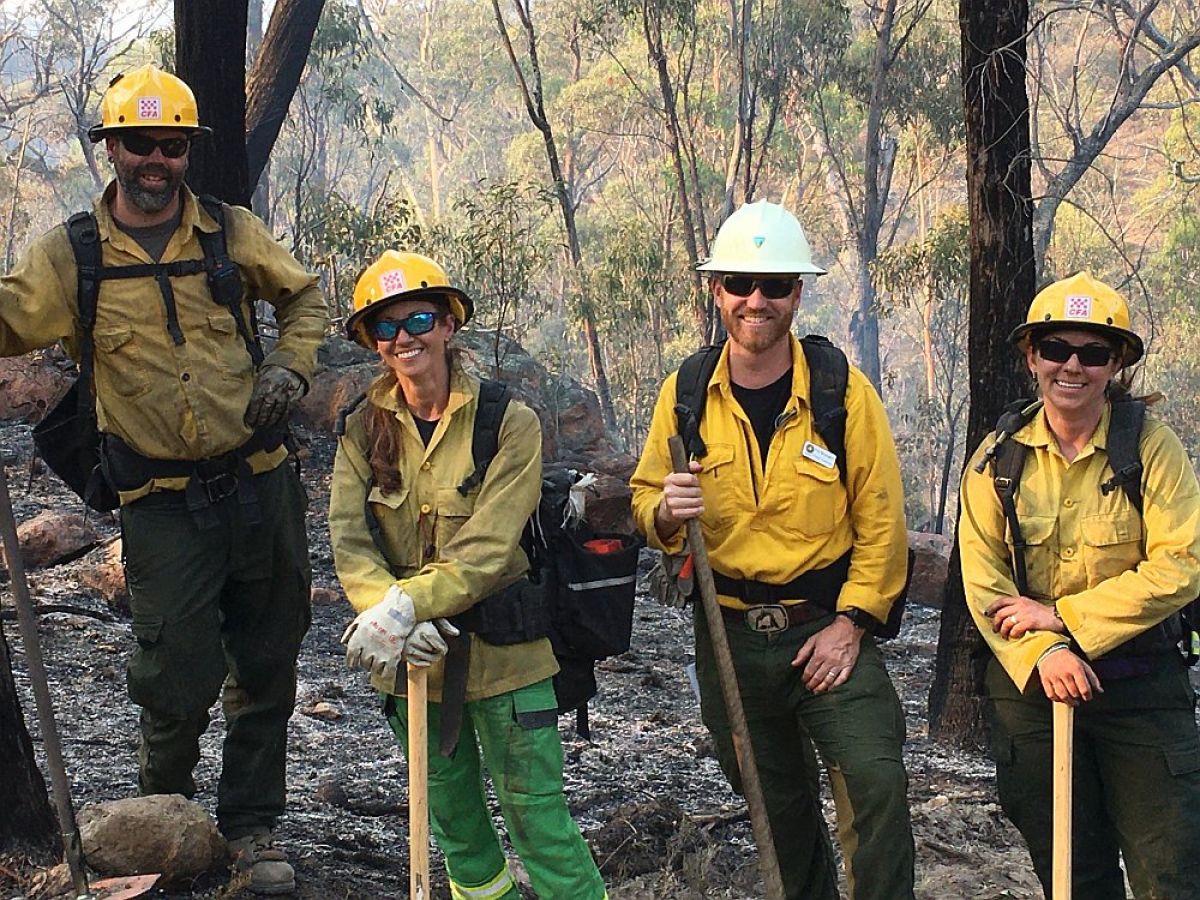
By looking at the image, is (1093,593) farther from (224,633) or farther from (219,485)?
(224,633)

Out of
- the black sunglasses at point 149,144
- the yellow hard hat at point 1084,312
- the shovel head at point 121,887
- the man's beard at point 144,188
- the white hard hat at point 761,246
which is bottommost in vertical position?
the shovel head at point 121,887

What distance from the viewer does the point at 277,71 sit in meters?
8.90

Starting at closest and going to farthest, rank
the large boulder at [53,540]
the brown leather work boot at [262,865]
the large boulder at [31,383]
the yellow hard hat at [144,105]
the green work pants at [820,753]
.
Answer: the green work pants at [820,753] → the yellow hard hat at [144,105] → the brown leather work boot at [262,865] → the large boulder at [53,540] → the large boulder at [31,383]

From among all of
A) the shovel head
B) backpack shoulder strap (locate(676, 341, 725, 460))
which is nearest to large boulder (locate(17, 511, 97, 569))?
the shovel head

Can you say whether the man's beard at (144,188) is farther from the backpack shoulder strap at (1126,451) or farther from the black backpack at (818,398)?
the backpack shoulder strap at (1126,451)

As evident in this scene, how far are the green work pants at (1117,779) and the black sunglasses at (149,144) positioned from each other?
8.60ft

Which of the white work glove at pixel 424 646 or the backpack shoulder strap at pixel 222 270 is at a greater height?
the backpack shoulder strap at pixel 222 270

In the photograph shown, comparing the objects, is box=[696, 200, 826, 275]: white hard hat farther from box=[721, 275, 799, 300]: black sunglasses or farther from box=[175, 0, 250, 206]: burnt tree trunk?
box=[175, 0, 250, 206]: burnt tree trunk

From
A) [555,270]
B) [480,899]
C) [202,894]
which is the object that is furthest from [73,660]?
[555,270]

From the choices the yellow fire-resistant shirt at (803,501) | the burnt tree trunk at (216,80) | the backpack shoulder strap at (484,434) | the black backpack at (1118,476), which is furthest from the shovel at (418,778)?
the burnt tree trunk at (216,80)

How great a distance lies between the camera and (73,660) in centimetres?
684

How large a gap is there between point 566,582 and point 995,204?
3.23 m

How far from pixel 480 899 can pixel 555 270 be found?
28565 mm

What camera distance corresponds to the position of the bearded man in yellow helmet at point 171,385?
4.12 m
